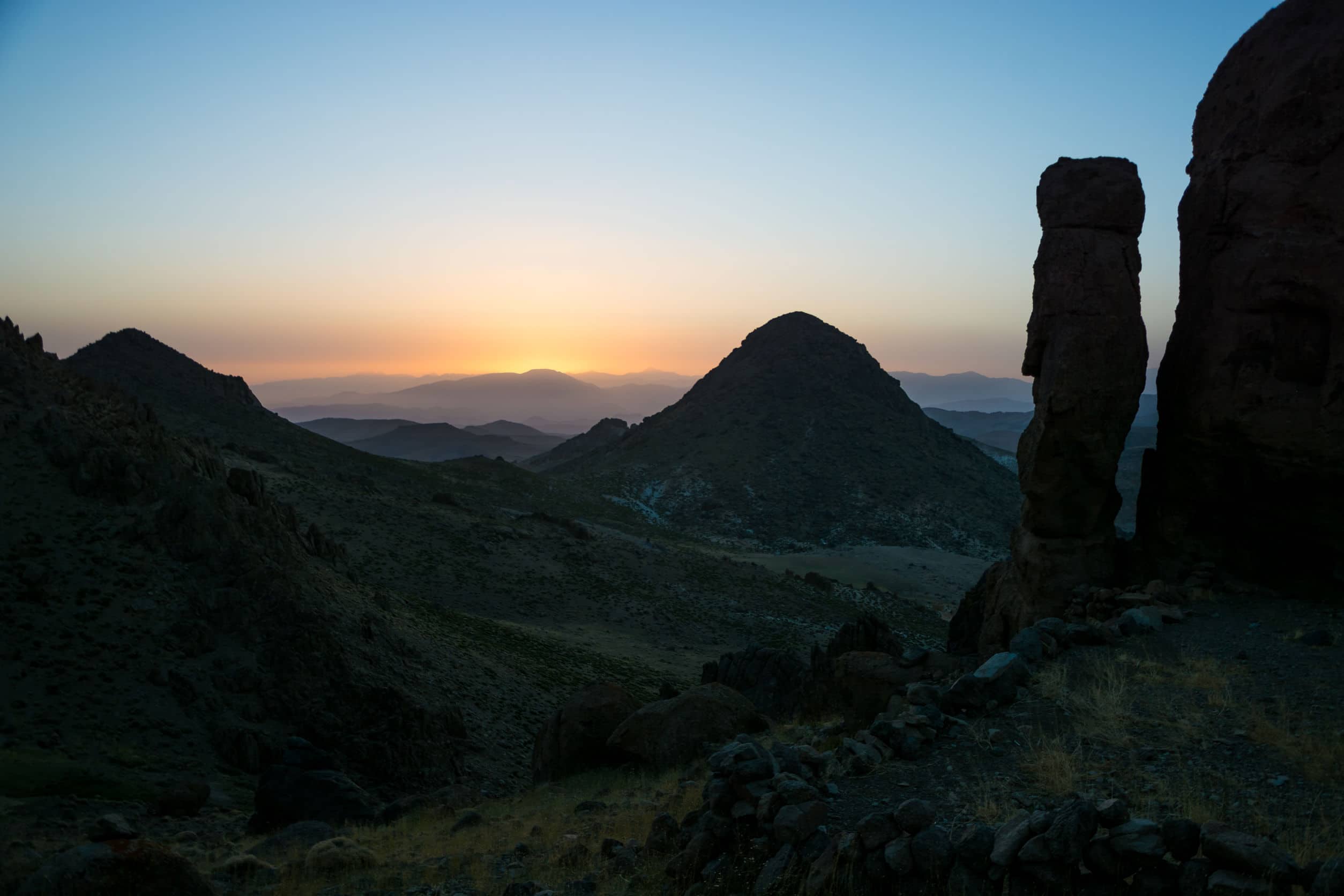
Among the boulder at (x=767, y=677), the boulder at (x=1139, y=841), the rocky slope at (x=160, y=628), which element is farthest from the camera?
the boulder at (x=767, y=677)

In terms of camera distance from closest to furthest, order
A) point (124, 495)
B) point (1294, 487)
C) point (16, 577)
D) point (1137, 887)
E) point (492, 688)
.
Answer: point (1137, 887)
point (1294, 487)
point (16, 577)
point (124, 495)
point (492, 688)

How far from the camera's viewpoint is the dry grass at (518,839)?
9.23 m

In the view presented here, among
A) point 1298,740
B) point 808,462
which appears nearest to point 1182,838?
point 1298,740

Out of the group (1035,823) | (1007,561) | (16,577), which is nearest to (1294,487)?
(1007,561)

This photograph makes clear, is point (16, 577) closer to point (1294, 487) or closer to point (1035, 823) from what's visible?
point (1035, 823)

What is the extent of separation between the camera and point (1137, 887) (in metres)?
6.43

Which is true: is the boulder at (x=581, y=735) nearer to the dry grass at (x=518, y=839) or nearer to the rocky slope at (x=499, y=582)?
the dry grass at (x=518, y=839)

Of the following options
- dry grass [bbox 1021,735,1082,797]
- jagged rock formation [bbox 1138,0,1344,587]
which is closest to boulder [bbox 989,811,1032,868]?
dry grass [bbox 1021,735,1082,797]

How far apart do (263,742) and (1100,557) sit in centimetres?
1624

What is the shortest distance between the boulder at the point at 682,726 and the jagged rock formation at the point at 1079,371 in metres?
6.15

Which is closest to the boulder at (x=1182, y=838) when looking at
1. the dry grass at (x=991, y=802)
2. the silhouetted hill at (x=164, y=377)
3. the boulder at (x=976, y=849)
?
the boulder at (x=976, y=849)

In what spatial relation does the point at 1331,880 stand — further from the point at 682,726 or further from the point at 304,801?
the point at 304,801

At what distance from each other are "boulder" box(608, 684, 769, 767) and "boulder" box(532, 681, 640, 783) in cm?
54

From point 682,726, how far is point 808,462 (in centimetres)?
6583
